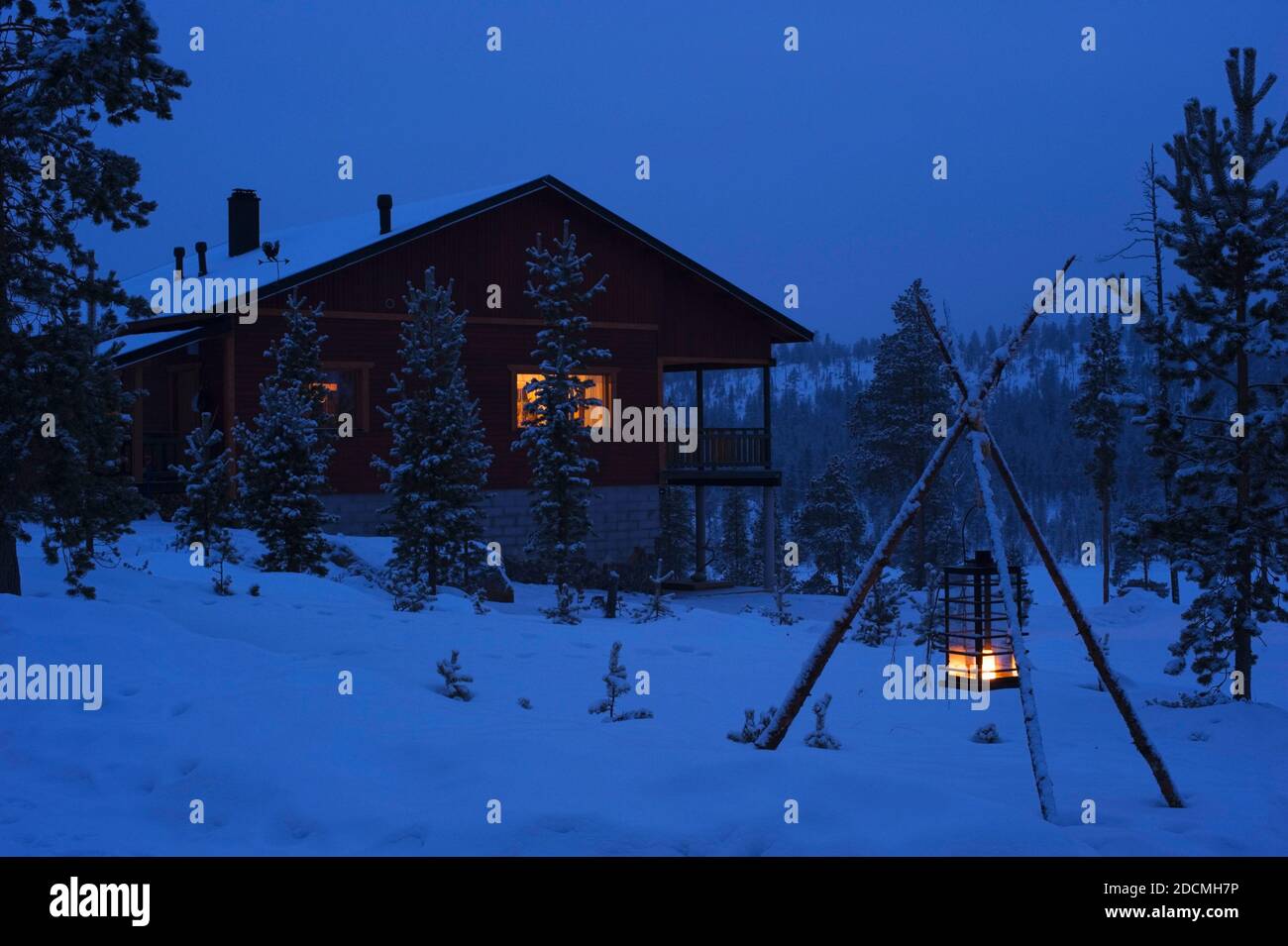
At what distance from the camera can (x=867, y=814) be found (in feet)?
20.7

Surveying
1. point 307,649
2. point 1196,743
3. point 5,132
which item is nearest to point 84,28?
point 5,132

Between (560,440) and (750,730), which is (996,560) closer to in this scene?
(750,730)

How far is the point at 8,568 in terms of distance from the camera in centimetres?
1184

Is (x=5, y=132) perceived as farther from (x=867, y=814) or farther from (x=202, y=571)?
(x=867, y=814)

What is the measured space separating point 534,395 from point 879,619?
12.2 metres

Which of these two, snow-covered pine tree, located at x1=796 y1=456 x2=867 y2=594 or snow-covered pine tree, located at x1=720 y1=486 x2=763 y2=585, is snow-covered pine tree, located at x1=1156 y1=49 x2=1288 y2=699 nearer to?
snow-covered pine tree, located at x1=796 y1=456 x2=867 y2=594

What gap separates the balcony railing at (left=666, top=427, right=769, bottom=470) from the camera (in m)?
29.8

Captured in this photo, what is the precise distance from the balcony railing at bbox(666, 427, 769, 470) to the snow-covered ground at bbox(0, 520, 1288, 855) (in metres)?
16.7

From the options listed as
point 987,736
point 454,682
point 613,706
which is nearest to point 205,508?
point 454,682

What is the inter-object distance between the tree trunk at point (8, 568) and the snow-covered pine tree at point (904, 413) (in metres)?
31.3

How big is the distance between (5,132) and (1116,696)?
11.0 metres

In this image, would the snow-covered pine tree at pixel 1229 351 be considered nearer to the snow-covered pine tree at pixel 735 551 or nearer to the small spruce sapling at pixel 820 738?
the small spruce sapling at pixel 820 738

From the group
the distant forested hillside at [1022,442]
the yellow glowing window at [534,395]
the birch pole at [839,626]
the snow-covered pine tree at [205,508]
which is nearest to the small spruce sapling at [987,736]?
the birch pole at [839,626]

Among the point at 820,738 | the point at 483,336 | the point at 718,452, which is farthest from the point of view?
the point at 718,452
